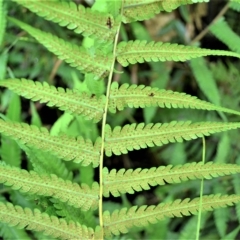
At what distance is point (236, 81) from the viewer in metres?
2.11

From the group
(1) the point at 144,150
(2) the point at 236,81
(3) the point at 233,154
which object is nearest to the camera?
(3) the point at 233,154

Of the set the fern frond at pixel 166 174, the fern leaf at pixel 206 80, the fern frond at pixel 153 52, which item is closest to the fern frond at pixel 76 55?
the fern frond at pixel 153 52

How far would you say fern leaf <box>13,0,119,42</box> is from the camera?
112 centimetres

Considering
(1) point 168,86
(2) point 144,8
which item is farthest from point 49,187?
(1) point 168,86

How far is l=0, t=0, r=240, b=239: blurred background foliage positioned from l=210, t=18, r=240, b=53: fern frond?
34 mm

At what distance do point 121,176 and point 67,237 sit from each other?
0.67 ft

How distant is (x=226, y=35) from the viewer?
1.81 meters

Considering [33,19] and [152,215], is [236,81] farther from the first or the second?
[152,215]

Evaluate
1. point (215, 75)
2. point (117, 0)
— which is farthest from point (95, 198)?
point (215, 75)

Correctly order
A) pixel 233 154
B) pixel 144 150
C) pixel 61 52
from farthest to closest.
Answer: pixel 144 150 → pixel 233 154 → pixel 61 52

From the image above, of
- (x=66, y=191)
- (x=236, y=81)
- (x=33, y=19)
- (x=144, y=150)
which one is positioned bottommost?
(x=144, y=150)

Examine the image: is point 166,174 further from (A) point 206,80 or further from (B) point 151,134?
(A) point 206,80

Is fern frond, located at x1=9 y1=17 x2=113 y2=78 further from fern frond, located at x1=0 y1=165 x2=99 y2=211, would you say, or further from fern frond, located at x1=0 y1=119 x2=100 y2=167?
fern frond, located at x1=0 y1=165 x2=99 y2=211

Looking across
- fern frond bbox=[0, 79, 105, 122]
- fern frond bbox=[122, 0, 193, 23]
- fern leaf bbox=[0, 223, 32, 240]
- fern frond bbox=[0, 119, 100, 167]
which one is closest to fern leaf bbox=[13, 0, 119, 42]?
fern frond bbox=[122, 0, 193, 23]
